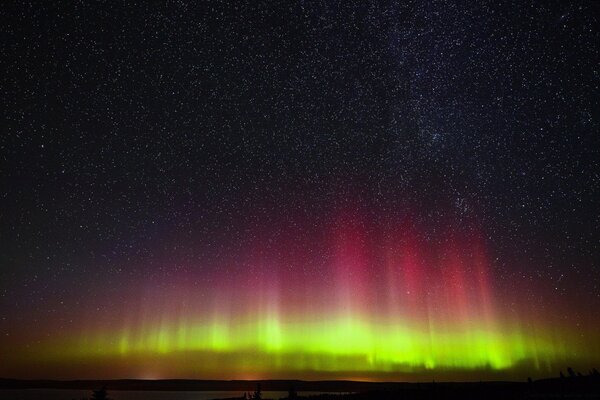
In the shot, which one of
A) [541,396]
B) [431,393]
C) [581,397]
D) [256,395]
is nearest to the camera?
[581,397]

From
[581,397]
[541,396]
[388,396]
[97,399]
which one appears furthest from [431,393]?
[97,399]

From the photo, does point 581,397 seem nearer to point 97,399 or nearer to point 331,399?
point 331,399

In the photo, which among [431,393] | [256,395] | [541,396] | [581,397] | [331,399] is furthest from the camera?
[331,399]

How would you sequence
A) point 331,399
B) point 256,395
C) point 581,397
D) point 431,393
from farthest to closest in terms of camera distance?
point 331,399
point 431,393
point 256,395
point 581,397

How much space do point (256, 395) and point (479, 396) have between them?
15098 mm

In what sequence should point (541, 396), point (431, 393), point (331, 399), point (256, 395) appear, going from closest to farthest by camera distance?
point (541, 396), point (256, 395), point (431, 393), point (331, 399)

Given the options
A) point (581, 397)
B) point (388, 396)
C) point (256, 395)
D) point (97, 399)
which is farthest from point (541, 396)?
point (97, 399)

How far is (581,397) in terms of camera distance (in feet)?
75.8

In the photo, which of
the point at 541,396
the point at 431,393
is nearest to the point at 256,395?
the point at 431,393

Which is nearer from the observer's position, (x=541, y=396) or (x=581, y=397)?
(x=581, y=397)

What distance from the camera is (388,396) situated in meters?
33.3

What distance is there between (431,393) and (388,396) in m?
3.36

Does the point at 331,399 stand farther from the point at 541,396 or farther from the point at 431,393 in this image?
the point at 541,396

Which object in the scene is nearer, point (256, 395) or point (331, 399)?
point (256, 395)
